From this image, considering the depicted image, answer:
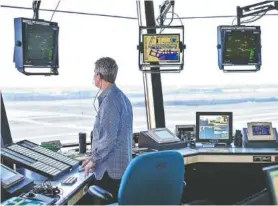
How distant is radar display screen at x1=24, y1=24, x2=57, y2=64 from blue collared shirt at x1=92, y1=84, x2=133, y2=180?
0.78m

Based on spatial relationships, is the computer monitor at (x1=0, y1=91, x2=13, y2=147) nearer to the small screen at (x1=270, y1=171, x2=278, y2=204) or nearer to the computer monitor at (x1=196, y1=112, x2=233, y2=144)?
the computer monitor at (x1=196, y1=112, x2=233, y2=144)

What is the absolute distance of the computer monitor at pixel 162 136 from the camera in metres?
4.48

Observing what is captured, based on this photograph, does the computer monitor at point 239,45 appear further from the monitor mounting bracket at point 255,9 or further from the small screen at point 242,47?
the monitor mounting bracket at point 255,9

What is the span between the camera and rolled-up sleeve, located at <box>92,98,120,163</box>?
317 centimetres

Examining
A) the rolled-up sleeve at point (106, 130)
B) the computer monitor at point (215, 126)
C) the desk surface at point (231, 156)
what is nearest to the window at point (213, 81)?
the computer monitor at point (215, 126)

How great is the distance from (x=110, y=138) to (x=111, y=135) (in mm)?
23

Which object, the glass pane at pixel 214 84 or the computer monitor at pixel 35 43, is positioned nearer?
the computer monitor at pixel 35 43

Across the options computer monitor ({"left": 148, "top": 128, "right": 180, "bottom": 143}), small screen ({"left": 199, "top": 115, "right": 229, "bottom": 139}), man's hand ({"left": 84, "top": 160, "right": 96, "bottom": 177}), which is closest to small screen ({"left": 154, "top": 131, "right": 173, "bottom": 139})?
computer monitor ({"left": 148, "top": 128, "right": 180, "bottom": 143})

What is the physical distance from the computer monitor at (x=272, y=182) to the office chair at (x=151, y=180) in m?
1.09

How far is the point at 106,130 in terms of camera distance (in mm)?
3178

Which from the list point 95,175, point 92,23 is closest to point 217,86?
point 92,23

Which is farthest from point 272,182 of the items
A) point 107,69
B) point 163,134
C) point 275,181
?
point 163,134

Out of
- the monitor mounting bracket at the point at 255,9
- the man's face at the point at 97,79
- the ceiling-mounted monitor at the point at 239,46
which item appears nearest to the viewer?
the man's face at the point at 97,79

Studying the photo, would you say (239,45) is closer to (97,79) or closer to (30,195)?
(97,79)
